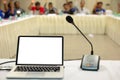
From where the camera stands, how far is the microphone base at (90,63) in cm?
197

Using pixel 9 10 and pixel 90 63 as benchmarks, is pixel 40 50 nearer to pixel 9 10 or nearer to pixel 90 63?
pixel 90 63

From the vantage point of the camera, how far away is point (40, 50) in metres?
2.00

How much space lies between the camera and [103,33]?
Answer: 34.8 ft

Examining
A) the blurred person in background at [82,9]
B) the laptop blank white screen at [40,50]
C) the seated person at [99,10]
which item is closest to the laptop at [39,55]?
the laptop blank white screen at [40,50]

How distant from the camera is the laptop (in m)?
1.91

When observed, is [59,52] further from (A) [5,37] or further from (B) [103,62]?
(A) [5,37]

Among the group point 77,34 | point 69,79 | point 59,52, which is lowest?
point 77,34

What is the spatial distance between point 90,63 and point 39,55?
35 centimetres

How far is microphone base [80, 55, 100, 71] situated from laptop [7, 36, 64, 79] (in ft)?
0.55

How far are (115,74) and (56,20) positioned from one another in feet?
28.7

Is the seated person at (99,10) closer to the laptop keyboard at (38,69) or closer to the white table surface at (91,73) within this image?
the white table surface at (91,73)

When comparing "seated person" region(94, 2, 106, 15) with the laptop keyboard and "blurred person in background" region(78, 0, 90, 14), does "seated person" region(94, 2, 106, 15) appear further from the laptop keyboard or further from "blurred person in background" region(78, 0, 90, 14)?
the laptop keyboard

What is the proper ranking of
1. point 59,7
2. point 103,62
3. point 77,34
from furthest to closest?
point 59,7
point 77,34
point 103,62

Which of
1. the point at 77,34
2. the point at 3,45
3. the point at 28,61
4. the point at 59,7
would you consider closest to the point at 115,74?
the point at 28,61
